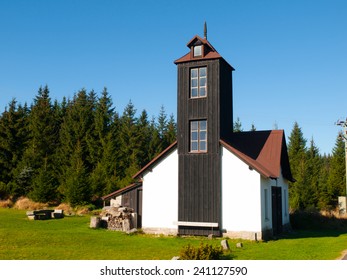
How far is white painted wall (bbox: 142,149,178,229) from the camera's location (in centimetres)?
2170

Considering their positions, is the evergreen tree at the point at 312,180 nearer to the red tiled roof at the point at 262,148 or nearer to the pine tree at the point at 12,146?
the red tiled roof at the point at 262,148

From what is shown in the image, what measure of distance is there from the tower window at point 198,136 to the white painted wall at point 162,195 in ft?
4.18

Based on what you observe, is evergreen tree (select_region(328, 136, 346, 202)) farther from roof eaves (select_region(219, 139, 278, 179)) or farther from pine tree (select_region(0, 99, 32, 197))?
pine tree (select_region(0, 99, 32, 197))

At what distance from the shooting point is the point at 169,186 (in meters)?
21.9

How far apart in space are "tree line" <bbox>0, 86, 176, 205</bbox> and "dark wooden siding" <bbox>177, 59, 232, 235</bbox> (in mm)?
18742

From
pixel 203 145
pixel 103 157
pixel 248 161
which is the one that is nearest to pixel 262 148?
pixel 248 161

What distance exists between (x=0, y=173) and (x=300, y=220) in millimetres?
39375

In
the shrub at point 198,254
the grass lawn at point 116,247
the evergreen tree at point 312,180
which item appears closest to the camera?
the shrub at point 198,254

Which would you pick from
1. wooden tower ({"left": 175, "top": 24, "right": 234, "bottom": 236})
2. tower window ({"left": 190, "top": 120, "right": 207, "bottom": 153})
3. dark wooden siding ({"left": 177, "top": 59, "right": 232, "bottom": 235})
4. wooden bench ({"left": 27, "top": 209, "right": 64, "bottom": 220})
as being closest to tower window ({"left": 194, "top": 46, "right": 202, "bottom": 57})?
wooden tower ({"left": 175, "top": 24, "right": 234, "bottom": 236})

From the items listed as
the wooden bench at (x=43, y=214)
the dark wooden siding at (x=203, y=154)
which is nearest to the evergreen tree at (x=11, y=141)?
the wooden bench at (x=43, y=214)

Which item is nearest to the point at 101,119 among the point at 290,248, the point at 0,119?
the point at 0,119

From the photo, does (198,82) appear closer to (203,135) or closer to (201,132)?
(201,132)

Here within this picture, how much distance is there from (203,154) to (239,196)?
127 inches

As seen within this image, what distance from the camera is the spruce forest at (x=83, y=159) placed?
41125 millimetres
